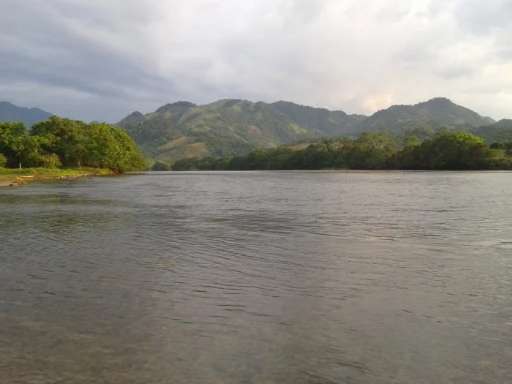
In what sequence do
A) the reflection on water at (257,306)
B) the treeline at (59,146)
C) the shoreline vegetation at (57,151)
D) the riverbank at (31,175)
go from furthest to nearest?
the treeline at (59,146)
the shoreline vegetation at (57,151)
the riverbank at (31,175)
the reflection on water at (257,306)

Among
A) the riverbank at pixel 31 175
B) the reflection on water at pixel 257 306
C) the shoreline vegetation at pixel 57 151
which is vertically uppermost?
the shoreline vegetation at pixel 57 151

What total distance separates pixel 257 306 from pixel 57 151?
554 ft

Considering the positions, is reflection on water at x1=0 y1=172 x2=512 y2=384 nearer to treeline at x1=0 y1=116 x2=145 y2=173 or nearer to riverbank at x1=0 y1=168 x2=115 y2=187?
riverbank at x1=0 y1=168 x2=115 y2=187

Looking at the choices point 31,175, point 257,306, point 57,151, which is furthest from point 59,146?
point 257,306

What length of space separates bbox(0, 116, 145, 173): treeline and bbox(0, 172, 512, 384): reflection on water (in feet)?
412

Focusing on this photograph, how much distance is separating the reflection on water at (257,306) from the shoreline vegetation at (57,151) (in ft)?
319

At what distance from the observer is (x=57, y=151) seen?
166 metres

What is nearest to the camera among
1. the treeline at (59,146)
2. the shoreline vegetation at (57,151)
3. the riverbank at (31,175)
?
the riverbank at (31,175)

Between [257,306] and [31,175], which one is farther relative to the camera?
[31,175]

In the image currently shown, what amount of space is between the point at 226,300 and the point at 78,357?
5.78 metres

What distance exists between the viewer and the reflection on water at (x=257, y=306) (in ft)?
34.8

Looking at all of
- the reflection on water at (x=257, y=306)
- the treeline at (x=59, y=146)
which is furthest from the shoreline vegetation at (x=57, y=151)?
the reflection on water at (x=257, y=306)

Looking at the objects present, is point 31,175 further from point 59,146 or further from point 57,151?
point 57,151

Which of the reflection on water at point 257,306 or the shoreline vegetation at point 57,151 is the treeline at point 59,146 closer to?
the shoreline vegetation at point 57,151
